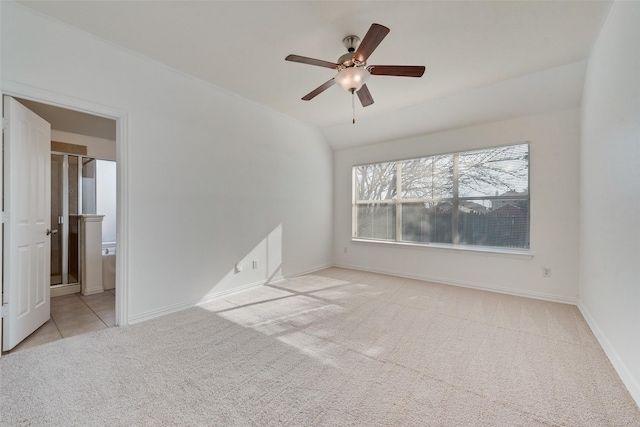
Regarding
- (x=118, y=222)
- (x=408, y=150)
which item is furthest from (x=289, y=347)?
(x=408, y=150)

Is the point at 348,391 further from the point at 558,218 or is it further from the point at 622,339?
the point at 558,218

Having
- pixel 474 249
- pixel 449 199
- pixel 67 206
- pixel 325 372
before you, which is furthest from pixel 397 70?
pixel 67 206

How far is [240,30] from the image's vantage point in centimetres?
241

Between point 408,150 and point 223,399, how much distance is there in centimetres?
434

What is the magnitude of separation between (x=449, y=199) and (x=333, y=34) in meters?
3.04

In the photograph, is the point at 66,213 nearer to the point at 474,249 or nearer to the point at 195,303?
the point at 195,303

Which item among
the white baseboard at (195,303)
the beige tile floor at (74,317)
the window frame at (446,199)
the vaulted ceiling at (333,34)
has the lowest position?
the beige tile floor at (74,317)

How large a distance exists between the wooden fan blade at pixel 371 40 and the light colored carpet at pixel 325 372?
238cm

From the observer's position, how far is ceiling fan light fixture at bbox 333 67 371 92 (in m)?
2.33

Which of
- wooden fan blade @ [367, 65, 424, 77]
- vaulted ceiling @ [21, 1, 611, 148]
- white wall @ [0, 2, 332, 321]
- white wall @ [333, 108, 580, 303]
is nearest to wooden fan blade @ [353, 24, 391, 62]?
wooden fan blade @ [367, 65, 424, 77]

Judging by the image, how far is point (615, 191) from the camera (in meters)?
2.10

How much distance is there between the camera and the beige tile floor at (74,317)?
8.19ft

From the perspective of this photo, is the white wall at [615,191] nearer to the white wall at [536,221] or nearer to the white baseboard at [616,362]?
the white baseboard at [616,362]

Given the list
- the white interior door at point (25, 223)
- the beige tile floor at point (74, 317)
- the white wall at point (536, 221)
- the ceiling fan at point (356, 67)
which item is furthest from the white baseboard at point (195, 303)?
the ceiling fan at point (356, 67)
